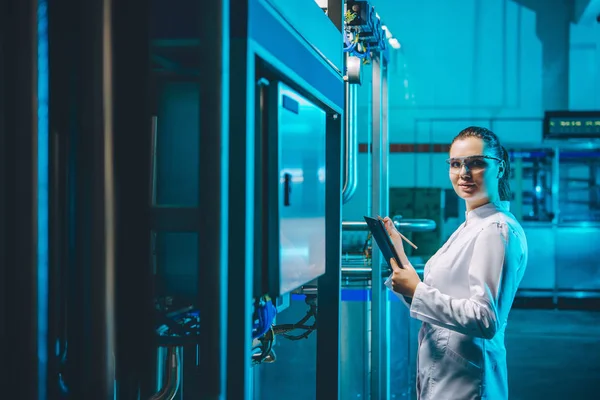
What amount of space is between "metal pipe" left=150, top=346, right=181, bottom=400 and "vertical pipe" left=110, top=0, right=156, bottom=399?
1.29 feet

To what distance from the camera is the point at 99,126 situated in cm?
96

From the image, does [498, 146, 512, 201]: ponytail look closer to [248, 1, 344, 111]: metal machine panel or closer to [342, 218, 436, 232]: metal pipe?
[248, 1, 344, 111]: metal machine panel

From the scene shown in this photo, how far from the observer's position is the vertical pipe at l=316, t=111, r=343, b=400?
1.83 meters

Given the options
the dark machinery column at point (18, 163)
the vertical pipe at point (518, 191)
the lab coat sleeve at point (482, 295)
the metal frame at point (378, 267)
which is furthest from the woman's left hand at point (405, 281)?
the vertical pipe at point (518, 191)

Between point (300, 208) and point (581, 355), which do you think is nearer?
point (300, 208)

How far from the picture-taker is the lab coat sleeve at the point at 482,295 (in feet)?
5.08

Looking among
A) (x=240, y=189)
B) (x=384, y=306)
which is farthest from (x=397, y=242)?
(x=384, y=306)

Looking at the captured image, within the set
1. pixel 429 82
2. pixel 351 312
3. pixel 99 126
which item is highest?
pixel 429 82

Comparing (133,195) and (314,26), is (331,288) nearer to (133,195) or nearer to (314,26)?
(314,26)

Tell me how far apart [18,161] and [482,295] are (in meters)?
1.16

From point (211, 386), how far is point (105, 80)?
1.77 ft

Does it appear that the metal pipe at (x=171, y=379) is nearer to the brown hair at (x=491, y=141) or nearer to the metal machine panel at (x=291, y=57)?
the metal machine panel at (x=291, y=57)

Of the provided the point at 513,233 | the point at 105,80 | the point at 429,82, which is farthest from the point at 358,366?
the point at 429,82

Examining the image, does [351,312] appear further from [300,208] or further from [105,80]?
[105,80]
